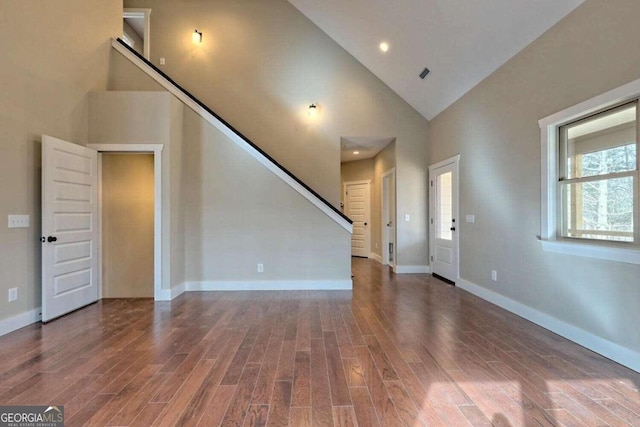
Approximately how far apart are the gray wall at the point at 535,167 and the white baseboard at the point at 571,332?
5 cm

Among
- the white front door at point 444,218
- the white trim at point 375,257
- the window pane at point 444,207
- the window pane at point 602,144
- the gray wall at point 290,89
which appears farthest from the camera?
the white trim at point 375,257

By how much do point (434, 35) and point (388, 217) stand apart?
12.1ft

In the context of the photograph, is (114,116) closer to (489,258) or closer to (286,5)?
(286,5)

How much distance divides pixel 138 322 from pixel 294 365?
6.46 feet

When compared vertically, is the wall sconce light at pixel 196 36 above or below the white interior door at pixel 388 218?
above

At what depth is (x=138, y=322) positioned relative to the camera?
10.7ft

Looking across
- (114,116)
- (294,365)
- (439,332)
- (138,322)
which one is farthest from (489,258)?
(114,116)

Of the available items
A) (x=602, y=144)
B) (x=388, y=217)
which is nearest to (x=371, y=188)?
(x=388, y=217)

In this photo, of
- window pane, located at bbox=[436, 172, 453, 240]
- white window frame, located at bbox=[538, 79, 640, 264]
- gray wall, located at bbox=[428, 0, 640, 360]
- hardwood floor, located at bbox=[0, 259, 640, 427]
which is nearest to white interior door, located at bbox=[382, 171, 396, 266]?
window pane, located at bbox=[436, 172, 453, 240]

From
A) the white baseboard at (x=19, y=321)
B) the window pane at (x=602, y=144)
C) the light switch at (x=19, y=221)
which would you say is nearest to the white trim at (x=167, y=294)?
the white baseboard at (x=19, y=321)

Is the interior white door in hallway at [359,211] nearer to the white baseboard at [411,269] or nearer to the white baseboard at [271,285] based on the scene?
the white baseboard at [411,269]

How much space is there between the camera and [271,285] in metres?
4.63

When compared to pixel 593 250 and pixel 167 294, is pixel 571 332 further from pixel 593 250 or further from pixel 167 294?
pixel 167 294

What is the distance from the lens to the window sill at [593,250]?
2320 millimetres
